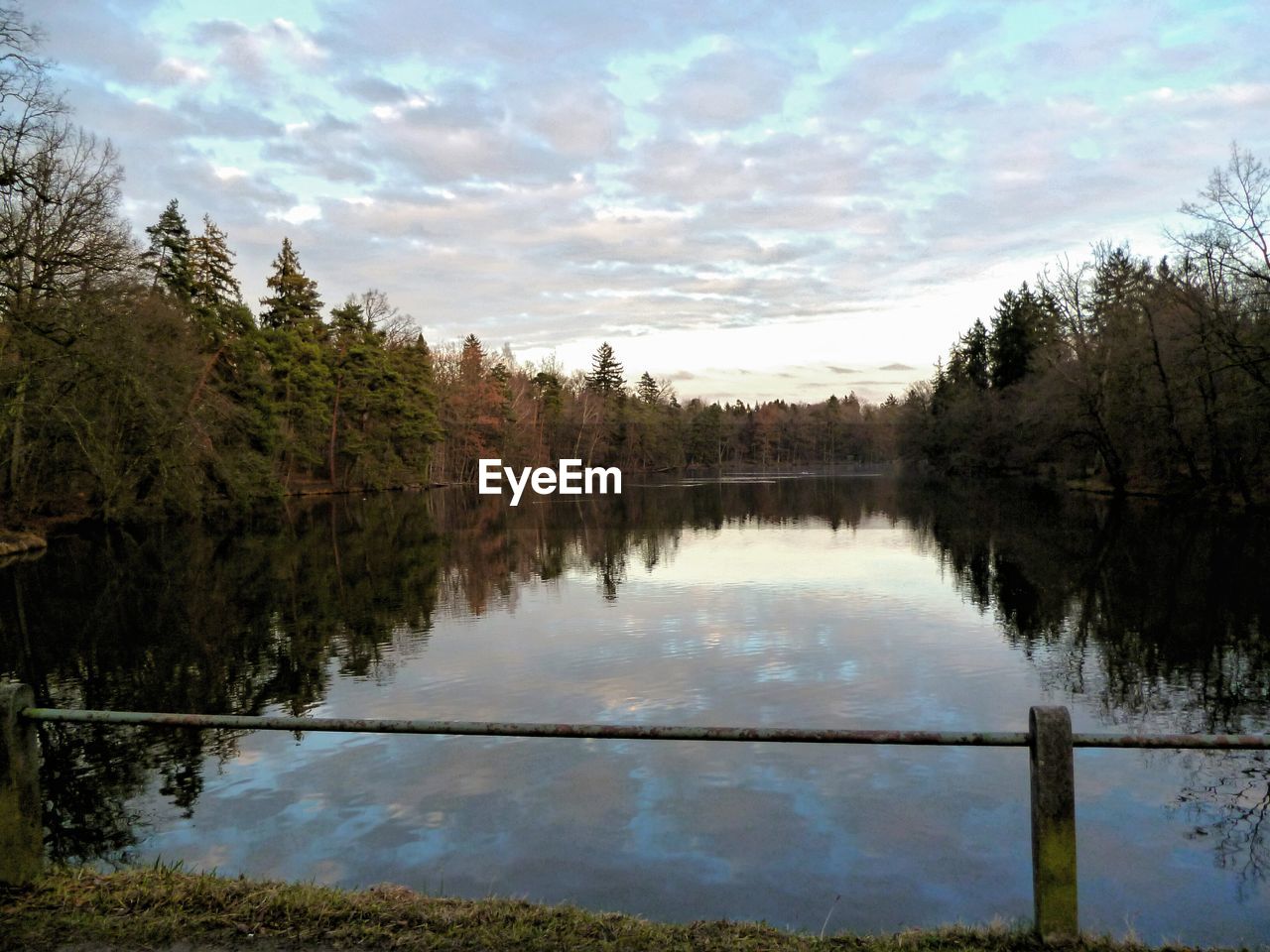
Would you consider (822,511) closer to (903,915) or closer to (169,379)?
(169,379)

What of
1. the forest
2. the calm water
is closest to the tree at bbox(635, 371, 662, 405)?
the forest

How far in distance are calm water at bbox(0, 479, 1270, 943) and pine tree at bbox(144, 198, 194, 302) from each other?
2826 cm

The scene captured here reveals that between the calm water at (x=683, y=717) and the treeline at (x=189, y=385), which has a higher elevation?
the treeline at (x=189, y=385)

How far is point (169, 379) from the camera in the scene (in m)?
34.8

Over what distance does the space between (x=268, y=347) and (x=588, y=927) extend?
57844 millimetres

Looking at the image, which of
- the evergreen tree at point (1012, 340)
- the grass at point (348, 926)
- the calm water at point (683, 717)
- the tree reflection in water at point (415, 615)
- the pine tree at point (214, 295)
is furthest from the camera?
the evergreen tree at point (1012, 340)

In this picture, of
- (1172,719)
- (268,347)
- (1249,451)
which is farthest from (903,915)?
(268,347)

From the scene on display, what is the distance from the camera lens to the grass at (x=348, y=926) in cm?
407

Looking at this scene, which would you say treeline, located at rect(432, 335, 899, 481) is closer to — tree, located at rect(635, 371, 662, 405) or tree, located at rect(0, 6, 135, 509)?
tree, located at rect(635, 371, 662, 405)

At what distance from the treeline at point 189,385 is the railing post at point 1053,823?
29.7m

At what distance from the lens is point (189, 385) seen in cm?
3788

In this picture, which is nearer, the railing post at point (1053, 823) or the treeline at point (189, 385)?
the railing post at point (1053, 823)

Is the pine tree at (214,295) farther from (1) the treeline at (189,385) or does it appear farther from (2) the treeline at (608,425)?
(2) the treeline at (608,425)

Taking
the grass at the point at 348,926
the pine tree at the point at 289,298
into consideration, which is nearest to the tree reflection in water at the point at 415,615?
the grass at the point at 348,926
